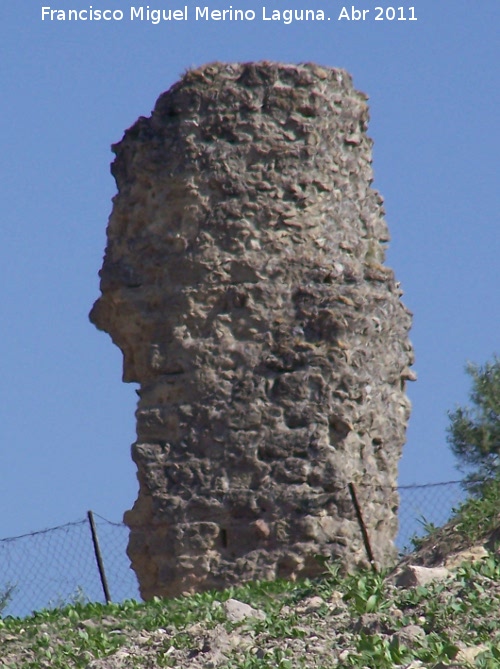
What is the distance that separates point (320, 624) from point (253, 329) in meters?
2.79

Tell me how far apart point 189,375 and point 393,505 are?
5.94 ft

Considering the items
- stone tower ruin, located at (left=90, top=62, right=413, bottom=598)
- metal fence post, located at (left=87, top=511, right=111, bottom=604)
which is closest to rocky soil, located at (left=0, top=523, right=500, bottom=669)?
stone tower ruin, located at (left=90, top=62, right=413, bottom=598)

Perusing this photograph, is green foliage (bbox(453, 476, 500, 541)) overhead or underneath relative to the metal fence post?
underneath

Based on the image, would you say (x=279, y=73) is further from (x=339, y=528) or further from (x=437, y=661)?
(x=437, y=661)

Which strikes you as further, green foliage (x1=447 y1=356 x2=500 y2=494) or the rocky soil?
green foliage (x1=447 y1=356 x2=500 y2=494)

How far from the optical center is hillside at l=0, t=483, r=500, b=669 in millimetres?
6938

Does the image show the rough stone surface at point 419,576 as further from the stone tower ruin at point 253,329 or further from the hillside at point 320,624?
the stone tower ruin at point 253,329

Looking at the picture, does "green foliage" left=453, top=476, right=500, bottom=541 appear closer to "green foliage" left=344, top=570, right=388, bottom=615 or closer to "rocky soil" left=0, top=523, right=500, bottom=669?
"rocky soil" left=0, top=523, right=500, bottom=669

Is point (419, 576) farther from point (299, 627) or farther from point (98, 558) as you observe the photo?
point (98, 558)

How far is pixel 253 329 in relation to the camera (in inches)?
382

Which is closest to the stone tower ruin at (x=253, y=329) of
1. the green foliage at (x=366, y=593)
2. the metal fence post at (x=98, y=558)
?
the metal fence post at (x=98, y=558)

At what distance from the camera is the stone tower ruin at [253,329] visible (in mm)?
9508

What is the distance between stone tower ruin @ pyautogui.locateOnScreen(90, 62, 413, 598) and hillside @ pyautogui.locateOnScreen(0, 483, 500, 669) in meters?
0.70

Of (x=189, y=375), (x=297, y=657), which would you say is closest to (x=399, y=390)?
(x=189, y=375)
